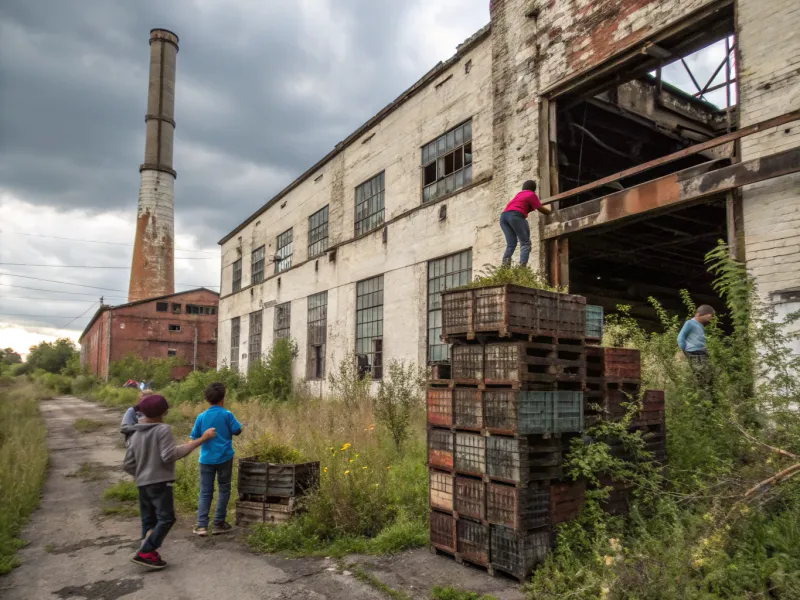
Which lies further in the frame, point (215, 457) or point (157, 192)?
point (157, 192)

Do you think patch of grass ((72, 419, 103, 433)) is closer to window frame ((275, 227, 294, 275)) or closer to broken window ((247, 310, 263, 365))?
broken window ((247, 310, 263, 365))

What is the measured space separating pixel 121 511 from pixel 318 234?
14.1m

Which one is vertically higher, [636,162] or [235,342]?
[636,162]

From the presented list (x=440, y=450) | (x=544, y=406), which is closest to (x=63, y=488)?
(x=440, y=450)

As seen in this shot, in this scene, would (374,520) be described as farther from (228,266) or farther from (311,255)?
(228,266)

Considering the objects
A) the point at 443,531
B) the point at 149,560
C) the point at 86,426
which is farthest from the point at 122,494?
the point at 86,426

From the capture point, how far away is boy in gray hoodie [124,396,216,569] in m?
5.00

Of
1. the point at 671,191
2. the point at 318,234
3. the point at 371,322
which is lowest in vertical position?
the point at 371,322

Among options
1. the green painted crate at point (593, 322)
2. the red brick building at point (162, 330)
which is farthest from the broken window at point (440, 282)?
the red brick building at point (162, 330)

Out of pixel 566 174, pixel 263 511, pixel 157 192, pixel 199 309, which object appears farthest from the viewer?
pixel 199 309

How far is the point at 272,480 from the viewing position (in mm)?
6266

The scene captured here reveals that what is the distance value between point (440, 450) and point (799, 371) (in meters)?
4.05

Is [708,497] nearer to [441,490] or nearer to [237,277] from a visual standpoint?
[441,490]

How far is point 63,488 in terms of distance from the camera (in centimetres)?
877
